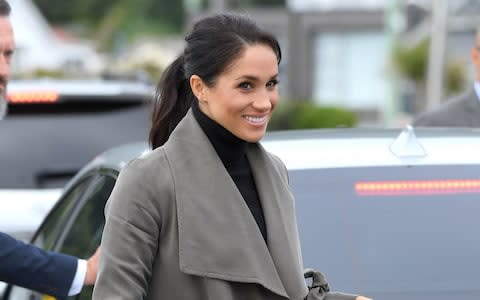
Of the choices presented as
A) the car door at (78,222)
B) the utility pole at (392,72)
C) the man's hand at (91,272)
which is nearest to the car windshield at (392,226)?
the man's hand at (91,272)

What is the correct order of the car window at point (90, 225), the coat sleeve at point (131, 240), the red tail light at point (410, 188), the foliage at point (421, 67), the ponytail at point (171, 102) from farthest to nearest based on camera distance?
the foliage at point (421, 67), the car window at point (90, 225), the red tail light at point (410, 188), the ponytail at point (171, 102), the coat sleeve at point (131, 240)

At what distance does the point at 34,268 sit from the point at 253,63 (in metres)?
1.10

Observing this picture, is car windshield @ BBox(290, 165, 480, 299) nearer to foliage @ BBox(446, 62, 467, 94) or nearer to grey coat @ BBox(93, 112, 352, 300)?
grey coat @ BBox(93, 112, 352, 300)

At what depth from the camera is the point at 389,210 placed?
154 inches

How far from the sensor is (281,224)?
3.14 m

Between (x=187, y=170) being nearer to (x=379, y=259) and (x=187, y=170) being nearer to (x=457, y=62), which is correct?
(x=379, y=259)

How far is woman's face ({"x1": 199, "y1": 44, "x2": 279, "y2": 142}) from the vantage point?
10.1ft

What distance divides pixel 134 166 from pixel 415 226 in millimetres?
1126

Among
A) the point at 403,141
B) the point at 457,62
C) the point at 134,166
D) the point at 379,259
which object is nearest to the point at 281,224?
the point at 134,166

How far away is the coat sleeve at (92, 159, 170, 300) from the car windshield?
90 cm

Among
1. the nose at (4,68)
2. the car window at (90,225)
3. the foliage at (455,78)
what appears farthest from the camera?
the foliage at (455,78)

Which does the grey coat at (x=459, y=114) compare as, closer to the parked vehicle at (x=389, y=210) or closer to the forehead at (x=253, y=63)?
the parked vehicle at (x=389, y=210)

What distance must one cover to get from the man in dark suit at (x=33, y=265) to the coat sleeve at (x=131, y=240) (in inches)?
31.1

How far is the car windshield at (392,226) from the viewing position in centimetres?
378
